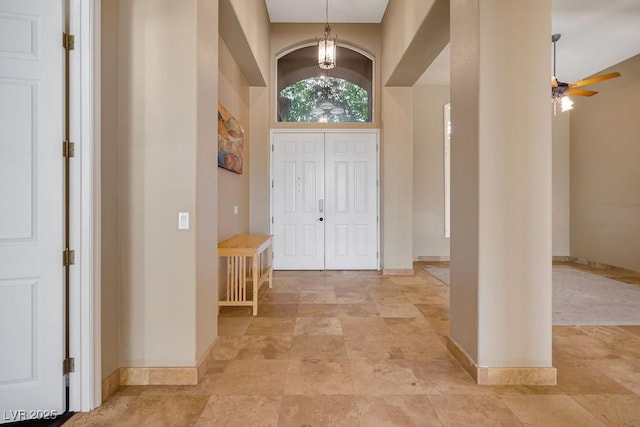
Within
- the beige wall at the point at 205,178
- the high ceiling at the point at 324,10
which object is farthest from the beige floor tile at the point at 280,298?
the high ceiling at the point at 324,10

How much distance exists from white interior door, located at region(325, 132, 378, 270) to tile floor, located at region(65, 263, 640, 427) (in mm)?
2334

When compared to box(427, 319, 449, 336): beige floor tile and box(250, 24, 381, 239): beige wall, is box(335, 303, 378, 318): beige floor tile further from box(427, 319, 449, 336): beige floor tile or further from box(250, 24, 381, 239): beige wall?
box(250, 24, 381, 239): beige wall

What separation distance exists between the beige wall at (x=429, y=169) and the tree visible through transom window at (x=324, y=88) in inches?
65.0

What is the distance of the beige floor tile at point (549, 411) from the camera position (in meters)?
1.87

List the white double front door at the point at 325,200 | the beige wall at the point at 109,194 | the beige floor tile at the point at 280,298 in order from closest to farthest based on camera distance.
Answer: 1. the beige wall at the point at 109,194
2. the beige floor tile at the point at 280,298
3. the white double front door at the point at 325,200

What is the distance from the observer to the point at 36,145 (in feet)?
6.25

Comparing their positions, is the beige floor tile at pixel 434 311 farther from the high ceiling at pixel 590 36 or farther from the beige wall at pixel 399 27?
the high ceiling at pixel 590 36

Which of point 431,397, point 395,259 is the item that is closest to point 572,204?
point 395,259

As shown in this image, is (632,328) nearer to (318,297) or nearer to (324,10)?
(318,297)

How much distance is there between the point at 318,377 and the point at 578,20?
5911 millimetres

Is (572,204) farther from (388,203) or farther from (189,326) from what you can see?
(189,326)

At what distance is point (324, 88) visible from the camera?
6.02 metres

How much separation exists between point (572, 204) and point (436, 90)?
3.82m

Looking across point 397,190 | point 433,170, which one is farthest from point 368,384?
point 433,170
